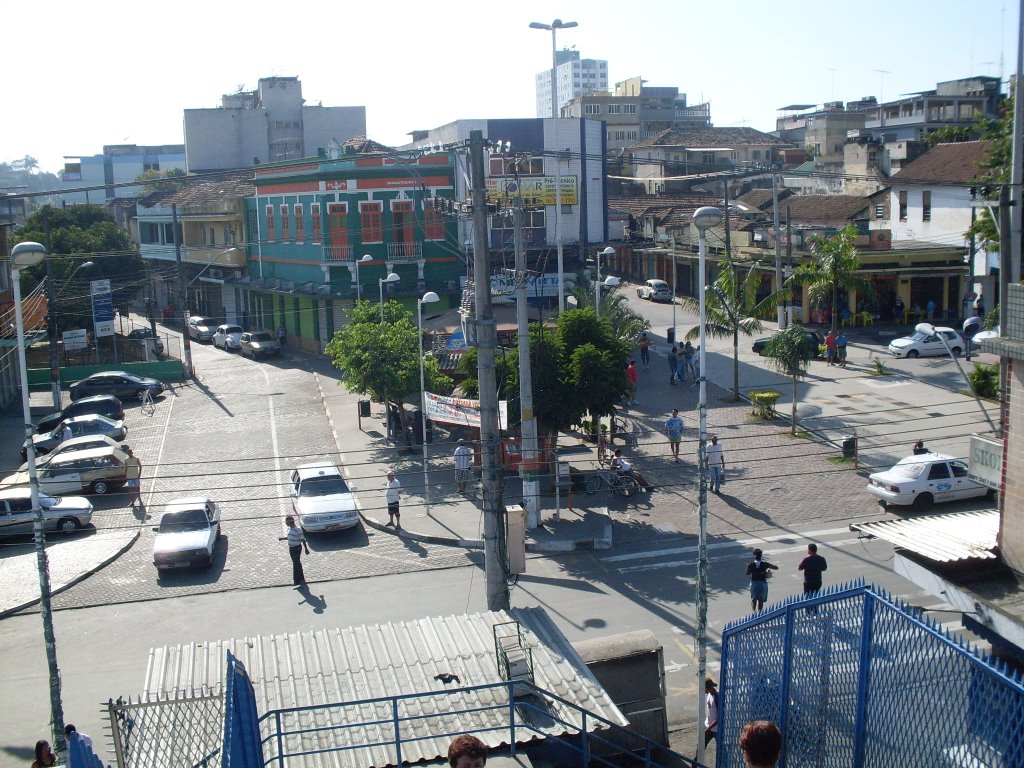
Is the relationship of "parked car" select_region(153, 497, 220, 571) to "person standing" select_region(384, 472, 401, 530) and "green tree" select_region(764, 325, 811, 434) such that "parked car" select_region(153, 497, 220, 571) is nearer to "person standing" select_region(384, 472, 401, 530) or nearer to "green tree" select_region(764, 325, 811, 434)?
"person standing" select_region(384, 472, 401, 530)

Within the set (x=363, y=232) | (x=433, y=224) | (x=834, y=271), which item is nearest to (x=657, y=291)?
(x=433, y=224)

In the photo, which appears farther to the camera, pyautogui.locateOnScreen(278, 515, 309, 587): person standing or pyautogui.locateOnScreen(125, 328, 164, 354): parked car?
pyautogui.locateOnScreen(125, 328, 164, 354): parked car

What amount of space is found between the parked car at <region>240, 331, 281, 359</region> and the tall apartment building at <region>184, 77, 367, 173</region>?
2824 centimetres

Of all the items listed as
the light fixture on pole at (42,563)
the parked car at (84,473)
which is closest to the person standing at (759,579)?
the light fixture on pole at (42,563)

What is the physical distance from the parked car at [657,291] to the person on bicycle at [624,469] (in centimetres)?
3076

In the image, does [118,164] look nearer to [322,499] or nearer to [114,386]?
[114,386]

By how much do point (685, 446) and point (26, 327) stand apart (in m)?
25.0

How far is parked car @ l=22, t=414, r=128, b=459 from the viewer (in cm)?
3025

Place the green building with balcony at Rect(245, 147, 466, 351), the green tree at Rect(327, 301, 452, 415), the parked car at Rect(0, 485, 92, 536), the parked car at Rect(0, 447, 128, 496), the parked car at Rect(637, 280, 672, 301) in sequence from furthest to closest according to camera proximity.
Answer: the parked car at Rect(637, 280, 672, 301), the green building with balcony at Rect(245, 147, 466, 351), the green tree at Rect(327, 301, 452, 415), the parked car at Rect(0, 447, 128, 496), the parked car at Rect(0, 485, 92, 536)

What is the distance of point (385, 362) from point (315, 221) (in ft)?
60.4

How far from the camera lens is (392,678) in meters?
10.9

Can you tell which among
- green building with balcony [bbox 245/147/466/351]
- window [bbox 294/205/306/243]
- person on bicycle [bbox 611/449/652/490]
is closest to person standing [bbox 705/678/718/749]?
person on bicycle [bbox 611/449/652/490]

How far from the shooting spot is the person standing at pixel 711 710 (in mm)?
12586

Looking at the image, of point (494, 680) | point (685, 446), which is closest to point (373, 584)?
point (494, 680)
